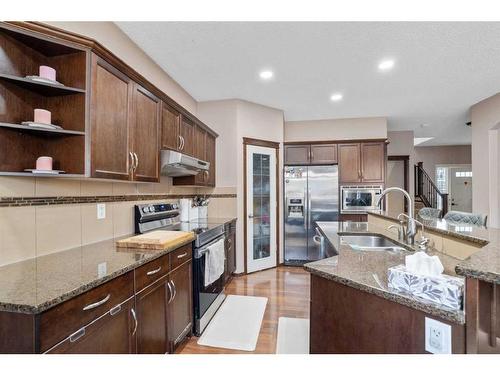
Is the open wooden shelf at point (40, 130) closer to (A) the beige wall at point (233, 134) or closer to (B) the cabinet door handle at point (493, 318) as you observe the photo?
(B) the cabinet door handle at point (493, 318)

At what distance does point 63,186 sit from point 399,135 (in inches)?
267

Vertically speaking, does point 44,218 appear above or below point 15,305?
above

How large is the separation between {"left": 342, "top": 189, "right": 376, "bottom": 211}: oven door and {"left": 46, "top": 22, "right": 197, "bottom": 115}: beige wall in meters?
3.30

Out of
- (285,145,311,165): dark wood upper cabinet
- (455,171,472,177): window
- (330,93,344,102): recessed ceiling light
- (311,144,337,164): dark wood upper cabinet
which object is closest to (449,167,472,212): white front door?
(455,171,472,177): window

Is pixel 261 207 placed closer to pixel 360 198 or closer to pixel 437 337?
pixel 360 198

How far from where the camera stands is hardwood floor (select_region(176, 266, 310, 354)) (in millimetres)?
2156

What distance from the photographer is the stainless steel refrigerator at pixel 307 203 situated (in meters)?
4.55

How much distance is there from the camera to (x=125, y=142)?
1.92 m

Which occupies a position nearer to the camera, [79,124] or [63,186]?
[79,124]

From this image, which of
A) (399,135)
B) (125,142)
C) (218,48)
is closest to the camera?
(125,142)

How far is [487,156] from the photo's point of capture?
4.29 metres

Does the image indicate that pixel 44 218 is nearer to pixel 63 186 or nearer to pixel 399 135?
pixel 63 186
